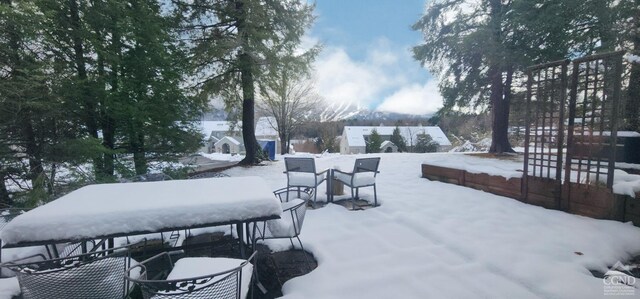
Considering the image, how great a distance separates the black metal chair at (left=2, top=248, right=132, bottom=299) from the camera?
163cm

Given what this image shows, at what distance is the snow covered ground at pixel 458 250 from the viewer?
2.44 metres

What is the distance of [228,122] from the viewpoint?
484 inches

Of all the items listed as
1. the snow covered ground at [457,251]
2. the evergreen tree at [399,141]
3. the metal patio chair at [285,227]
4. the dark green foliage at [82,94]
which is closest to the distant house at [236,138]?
the dark green foliage at [82,94]

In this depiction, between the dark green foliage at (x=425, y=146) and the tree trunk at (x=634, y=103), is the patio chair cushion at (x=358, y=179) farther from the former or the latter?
the dark green foliage at (x=425, y=146)

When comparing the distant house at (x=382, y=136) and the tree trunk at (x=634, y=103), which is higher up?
the tree trunk at (x=634, y=103)

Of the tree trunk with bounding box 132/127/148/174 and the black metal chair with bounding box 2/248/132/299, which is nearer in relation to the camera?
the black metal chair with bounding box 2/248/132/299

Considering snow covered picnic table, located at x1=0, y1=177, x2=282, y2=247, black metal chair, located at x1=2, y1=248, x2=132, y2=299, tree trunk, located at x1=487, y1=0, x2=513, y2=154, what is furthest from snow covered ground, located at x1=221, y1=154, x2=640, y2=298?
tree trunk, located at x1=487, y1=0, x2=513, y2=154

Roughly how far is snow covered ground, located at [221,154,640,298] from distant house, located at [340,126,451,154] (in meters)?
31.9

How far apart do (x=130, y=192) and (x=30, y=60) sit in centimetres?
A: 430

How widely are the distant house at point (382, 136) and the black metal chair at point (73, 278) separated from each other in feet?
115

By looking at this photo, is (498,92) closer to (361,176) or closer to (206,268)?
(361,176)

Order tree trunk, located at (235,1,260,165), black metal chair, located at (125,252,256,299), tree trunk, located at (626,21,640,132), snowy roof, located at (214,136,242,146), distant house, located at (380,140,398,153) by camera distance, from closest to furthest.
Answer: black metal chair, located at (125,252,256,299) → tree trunk, located at (626,21,640,132) → tree trunk, located at (235,1,260,165) → distant house, located at (380,140,398,153) → snowy roof, located at (214,136,242,146)

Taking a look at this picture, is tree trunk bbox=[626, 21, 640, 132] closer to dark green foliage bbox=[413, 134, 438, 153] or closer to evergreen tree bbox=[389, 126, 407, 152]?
dark green foliage bbox=[413, 134, 438, 153]

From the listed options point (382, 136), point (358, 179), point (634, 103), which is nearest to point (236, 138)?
point (382, 136)
